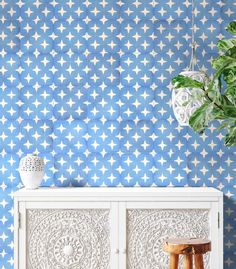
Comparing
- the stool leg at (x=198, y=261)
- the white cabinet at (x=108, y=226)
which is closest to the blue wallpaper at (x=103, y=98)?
the white cabinet at (x=108, y=226)

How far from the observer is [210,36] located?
12.7ft

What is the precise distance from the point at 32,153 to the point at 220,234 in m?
1.38

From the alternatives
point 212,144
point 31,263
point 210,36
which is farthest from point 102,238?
point 210,36

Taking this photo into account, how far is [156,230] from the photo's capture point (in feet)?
11.5

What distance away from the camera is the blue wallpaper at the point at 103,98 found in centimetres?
386

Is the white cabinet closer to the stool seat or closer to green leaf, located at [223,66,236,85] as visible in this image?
the stool seat

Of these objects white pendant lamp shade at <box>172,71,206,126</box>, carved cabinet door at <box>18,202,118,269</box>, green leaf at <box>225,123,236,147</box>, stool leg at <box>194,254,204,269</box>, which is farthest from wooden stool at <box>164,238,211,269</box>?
white pendant lamp shade at <box>172,71,206,126</box>

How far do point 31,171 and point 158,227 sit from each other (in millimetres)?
893

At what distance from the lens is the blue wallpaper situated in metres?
3.86

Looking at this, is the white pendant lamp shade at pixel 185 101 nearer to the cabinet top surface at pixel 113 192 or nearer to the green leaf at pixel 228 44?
the cabinet top surface at pixel 113 192

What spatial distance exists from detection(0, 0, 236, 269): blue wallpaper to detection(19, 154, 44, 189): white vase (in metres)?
0.20

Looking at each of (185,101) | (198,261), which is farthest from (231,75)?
(185,101)

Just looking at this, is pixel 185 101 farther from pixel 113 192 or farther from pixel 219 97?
pixel 219 97

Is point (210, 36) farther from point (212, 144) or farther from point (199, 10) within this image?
point (212, 144)
